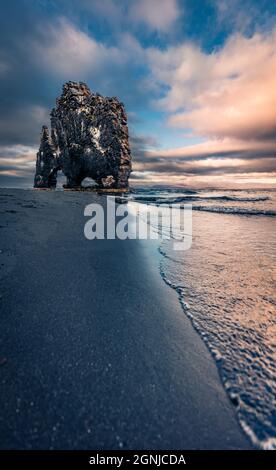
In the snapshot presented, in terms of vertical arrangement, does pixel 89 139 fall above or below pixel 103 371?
above

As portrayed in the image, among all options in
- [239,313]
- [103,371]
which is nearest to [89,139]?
[239,313]

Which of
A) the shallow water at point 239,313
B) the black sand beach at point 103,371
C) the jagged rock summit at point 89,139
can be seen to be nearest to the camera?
the black sand beach at point 103,371

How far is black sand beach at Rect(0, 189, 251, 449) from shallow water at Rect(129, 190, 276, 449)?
0.33 feet

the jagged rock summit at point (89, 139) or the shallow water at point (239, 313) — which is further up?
the jagged rock summit at point (89, 139)

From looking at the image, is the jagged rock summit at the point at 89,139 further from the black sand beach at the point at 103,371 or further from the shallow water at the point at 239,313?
the black sand beach at the point at 103,371

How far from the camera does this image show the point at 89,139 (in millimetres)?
49125

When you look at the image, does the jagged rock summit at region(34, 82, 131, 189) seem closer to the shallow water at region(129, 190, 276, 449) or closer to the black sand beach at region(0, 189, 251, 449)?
the shallow water at region(129, 190, 276, 449)

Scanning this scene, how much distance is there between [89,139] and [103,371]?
54.1 m

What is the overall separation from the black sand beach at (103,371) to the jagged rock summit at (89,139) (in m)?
48.3

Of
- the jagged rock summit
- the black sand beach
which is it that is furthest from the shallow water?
the jagged rock summit

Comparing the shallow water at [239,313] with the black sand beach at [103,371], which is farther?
the shallow water at [239,313]

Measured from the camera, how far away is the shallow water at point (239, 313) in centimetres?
117

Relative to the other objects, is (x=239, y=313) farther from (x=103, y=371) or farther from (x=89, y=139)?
(x=89, y=139)

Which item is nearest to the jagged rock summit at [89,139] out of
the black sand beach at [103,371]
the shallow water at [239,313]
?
the shallow water at [239,313]
